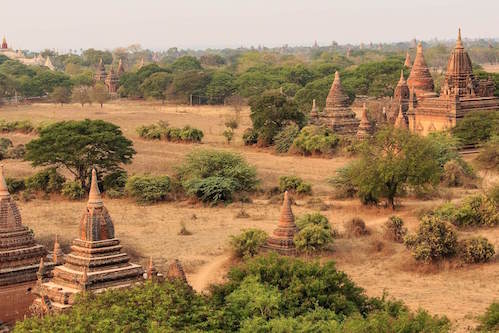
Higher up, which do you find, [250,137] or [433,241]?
[250,137]

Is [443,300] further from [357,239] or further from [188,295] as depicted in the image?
[188,295]

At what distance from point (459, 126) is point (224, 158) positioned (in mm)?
15052

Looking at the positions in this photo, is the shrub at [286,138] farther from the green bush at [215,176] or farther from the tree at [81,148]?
the tree at [81,148]

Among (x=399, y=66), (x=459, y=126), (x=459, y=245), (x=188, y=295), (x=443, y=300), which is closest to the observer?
(x=188, y=295)

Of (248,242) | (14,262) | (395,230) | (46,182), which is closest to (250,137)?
(46,182)

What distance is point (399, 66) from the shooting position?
266 ft

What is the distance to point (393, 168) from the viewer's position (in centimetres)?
3241

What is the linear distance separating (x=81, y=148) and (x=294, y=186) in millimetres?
9496

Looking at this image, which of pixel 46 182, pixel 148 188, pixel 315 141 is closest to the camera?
pixel 148 188

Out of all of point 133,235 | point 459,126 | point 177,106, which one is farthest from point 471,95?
point 177,106

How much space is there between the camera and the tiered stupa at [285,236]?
26000 mm

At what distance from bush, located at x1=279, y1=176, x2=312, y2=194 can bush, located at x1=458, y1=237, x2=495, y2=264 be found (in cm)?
1233

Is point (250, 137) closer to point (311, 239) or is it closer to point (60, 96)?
point (311, 239)

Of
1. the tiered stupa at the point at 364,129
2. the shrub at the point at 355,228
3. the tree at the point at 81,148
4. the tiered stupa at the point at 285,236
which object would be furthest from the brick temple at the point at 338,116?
the tiered stupa at the point at 285,236
